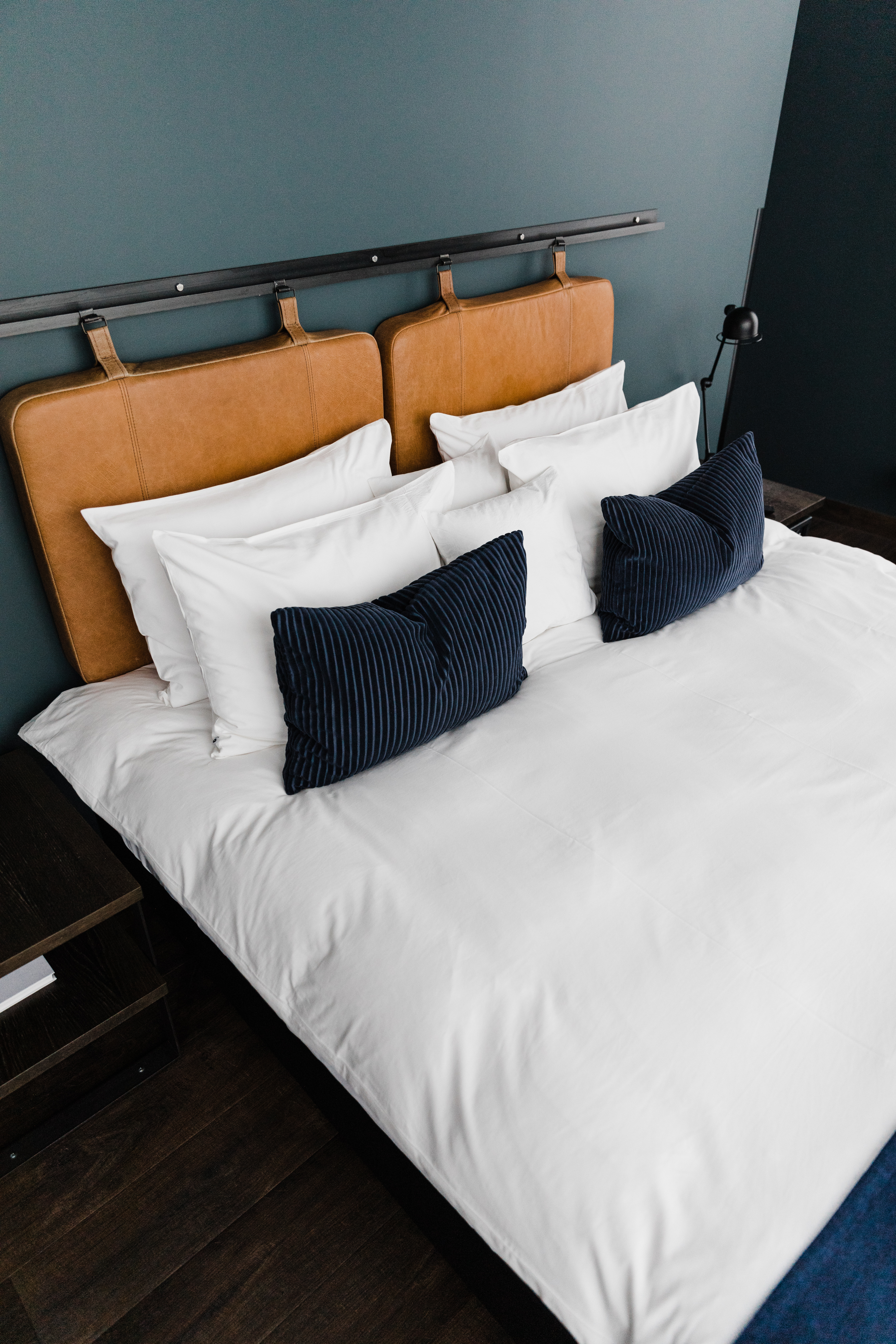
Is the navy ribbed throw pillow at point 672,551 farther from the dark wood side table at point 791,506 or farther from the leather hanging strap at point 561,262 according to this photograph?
the dark wood side table at point 791,506

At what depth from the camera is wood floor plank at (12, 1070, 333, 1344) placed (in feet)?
4.38

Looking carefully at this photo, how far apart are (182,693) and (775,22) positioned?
267 centimetres

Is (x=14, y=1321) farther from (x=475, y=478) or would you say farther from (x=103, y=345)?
(x=475, y=478)

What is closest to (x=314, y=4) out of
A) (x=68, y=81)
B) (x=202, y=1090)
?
(x=68, y=81)

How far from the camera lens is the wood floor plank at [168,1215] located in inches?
52.6

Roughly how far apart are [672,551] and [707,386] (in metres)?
1.30

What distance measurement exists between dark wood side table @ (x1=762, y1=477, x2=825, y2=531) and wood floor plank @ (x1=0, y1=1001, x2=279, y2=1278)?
2324mm

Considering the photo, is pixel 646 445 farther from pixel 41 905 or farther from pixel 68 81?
pixel 41 905

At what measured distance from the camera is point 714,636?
194 cm

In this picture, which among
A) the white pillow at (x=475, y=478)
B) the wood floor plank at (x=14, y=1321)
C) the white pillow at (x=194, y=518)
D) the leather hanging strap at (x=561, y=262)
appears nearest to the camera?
the wood floor plank at (x=14, y=1321)

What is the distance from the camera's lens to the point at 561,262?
2344 mm

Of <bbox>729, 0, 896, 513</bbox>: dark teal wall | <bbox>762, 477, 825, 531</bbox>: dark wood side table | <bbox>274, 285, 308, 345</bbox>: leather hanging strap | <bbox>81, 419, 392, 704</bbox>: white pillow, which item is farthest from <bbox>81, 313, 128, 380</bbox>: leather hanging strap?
<bbox>729, 0, 896, 513</bbox>: dark teal wall

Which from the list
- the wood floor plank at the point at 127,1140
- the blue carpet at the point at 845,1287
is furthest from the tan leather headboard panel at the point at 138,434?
the blue carpet at the point at 845,1287

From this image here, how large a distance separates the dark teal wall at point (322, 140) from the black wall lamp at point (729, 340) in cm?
31
